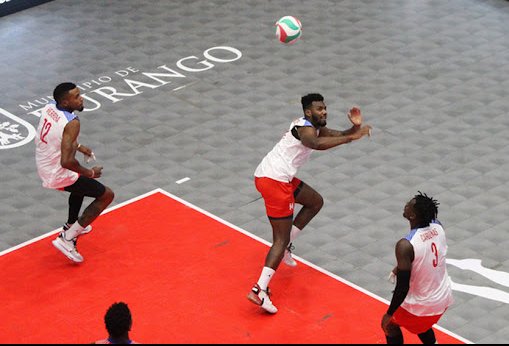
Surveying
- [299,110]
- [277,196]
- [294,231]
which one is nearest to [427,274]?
[277,196]

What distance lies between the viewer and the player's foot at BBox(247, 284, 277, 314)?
35.3ft

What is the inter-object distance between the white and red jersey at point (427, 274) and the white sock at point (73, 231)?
393 cm

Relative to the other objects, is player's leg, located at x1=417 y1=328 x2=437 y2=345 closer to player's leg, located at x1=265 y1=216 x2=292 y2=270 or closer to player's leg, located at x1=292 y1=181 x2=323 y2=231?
player's leg, located at x1=265 y1=216 x2=292 y2=270

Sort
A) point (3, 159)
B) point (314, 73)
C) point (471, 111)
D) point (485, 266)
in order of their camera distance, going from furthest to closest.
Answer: point (314, 73)
point (471, 111)
point (3, 159)
point (485, 266)

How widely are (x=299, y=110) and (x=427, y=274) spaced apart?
20.2 feet

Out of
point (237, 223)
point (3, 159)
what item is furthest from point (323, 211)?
point (3, 159)

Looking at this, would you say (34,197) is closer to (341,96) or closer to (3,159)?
(3,159)

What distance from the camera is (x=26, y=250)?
1212 centimetres

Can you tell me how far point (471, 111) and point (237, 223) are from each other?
415 cm

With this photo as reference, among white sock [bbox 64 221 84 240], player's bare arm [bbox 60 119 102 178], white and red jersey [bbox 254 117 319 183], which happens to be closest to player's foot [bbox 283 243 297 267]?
white and red jersey [bbox 254 117 319 183]

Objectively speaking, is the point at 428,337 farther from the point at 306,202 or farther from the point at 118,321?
the point at 118,321

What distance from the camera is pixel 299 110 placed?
15.0 metres

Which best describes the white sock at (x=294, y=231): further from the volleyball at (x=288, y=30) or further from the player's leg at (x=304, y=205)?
the volleyball at (x=288, y=30)

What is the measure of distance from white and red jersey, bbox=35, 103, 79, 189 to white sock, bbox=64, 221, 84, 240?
1.50 feet
